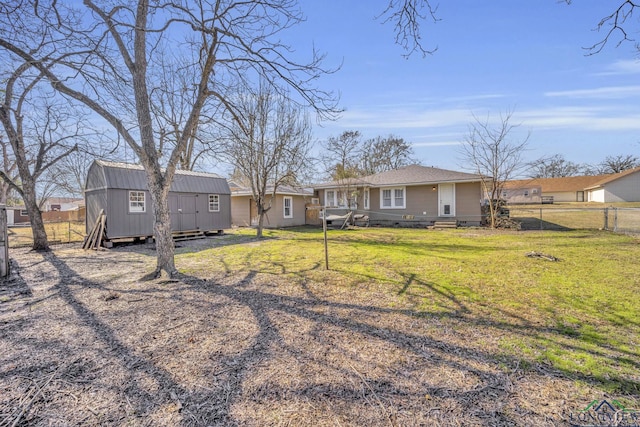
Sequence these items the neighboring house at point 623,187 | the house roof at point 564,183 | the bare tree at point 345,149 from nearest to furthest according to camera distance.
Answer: the bare tree at point 345,149
the neighboring house at point 623,187
the house roof at point 564,183

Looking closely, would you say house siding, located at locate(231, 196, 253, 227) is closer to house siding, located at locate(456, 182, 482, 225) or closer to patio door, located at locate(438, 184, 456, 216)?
patio door, located at locate(438, 184, 456, 216)

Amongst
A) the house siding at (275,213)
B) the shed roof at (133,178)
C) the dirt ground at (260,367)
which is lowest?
the dirt ground at (260,367)

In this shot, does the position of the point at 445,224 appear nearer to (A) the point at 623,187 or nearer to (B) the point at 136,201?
(B) the point at 136,201

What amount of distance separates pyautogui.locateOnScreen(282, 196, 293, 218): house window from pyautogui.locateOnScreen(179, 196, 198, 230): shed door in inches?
245

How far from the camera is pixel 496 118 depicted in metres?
14.8

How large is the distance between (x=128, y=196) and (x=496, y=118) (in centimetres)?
1730

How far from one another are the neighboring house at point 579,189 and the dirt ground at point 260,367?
41.6 metres

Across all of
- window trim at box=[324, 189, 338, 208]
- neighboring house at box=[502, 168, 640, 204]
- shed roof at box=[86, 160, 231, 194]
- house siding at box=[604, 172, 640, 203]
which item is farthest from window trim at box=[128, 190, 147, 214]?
house siding at box=[604, 172, 640, 203]

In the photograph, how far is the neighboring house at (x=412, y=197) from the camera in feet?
52.1

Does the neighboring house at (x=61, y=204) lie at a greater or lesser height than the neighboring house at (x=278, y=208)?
greater

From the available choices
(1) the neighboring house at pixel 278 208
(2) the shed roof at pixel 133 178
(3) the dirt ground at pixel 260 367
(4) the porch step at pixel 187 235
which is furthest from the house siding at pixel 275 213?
(3) the dirt ground at pixel 260 367

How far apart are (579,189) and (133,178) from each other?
5364cm

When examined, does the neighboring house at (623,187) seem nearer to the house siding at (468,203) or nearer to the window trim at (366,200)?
the house siding at (468,203)

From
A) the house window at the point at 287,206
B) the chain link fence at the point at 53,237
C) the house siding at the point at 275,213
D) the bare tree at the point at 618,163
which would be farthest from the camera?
the bare tree at the point at 618,163
